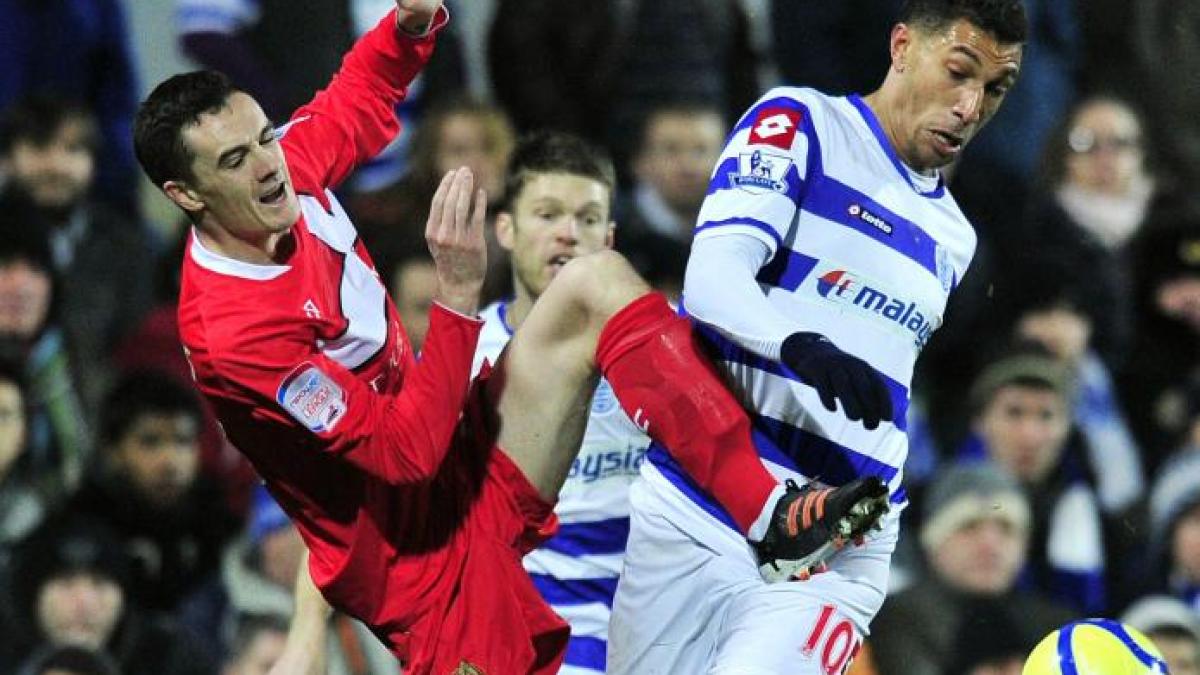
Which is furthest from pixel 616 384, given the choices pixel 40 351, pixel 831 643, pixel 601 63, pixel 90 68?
pixel 90 68

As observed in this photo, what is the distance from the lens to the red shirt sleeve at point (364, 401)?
5.32 m

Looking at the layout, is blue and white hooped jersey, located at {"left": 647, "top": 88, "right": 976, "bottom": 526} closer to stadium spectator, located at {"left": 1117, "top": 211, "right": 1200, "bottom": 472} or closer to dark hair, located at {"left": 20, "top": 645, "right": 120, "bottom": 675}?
dark hair, located at {"left": 20, "top": 645, "right": 120, "bottom": 675}

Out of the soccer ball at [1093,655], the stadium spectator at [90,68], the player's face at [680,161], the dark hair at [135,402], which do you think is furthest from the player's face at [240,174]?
the player's face at [680,161]

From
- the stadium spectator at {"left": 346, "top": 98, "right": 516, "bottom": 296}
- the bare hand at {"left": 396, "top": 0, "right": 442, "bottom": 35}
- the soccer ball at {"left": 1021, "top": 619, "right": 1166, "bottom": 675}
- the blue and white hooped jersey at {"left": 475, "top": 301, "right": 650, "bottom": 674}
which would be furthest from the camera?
the stadium spectator at {"left": 346, "top": 98, "right": 516, "bottom": 296}

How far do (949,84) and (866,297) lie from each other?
1.59 feet

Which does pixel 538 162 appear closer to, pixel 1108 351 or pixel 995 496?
pixel 995 496

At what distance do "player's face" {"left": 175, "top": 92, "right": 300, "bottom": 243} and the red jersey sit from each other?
0.09m

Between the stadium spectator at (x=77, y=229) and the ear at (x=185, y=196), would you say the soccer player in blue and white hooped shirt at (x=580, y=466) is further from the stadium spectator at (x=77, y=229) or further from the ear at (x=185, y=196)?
the stadium spectator at (x=77, y=229)

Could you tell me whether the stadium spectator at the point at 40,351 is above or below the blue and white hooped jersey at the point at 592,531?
below

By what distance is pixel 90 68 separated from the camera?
8.80 m

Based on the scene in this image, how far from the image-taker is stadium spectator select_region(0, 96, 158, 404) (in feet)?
27.6

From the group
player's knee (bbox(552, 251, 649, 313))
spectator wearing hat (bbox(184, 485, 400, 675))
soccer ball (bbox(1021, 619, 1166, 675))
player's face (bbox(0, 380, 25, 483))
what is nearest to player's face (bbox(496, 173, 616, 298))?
player's knee (bbox(552, 251, 649, 313))

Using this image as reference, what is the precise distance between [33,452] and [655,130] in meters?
2.40

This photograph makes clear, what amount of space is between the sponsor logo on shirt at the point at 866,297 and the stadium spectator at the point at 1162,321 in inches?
148
